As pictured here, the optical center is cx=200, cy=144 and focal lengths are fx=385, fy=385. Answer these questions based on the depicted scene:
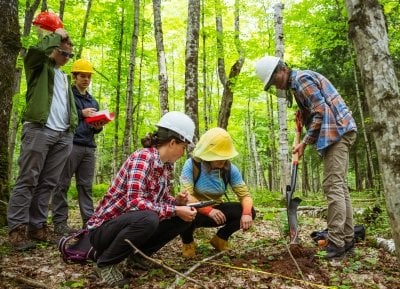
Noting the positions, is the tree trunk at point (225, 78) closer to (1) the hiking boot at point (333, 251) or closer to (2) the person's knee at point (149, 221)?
(1) the hiking boot at point (333, 251)

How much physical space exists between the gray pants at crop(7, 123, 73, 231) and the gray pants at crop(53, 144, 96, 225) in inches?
20.3

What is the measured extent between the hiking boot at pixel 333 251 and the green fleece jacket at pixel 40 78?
11.7 ft

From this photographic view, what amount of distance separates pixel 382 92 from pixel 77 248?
3.08 m

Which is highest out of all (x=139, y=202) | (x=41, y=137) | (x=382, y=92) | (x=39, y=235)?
(x=382, y=92)

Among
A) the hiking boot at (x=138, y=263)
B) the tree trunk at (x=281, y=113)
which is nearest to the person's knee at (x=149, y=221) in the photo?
the hiking boot at (x=138, y=263)

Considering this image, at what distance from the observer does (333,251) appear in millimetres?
4277

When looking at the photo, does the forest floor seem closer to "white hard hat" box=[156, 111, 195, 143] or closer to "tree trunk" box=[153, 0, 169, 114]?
"white hard hat" box=[156, 111, 195, 143]

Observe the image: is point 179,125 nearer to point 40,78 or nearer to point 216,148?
point 216,148

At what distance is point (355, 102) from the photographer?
16266 mm

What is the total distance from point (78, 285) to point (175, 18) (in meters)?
24.9

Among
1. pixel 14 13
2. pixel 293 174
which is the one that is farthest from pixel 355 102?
pixel 14 13

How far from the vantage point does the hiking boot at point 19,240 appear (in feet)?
14.2

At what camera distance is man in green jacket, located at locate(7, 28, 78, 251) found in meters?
4.41

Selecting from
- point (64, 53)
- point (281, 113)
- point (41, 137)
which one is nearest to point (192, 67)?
point (64, 53)
